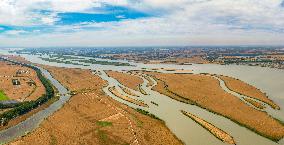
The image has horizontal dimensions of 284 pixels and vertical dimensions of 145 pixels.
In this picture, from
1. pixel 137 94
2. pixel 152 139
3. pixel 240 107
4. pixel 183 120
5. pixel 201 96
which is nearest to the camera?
pixel 152 139

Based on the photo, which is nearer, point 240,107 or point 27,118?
point 27,118

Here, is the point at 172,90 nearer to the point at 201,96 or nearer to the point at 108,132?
the point at 201,96

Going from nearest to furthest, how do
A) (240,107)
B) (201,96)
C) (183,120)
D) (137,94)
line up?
(183,120) → (240,107) → (201,96) → (137,94)

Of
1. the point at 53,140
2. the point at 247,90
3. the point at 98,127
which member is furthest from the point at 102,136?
the point at 247,90

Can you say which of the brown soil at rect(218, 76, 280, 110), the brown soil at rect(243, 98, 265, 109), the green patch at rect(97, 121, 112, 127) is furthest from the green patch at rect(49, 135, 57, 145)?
the brown soil at rect(218, 76, 280, 110)

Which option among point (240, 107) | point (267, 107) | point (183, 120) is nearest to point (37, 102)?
point (183, 120)

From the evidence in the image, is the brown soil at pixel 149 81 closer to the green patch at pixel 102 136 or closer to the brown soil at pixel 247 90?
the brown soil at pixel 247 90

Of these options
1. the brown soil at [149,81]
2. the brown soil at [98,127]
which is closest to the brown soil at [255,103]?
the brown soil at [98,127]

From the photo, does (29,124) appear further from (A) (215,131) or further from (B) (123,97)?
(A) (215,131)
